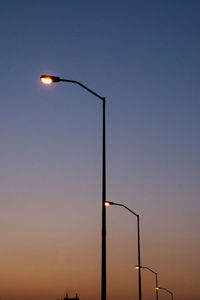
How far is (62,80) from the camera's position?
16672 millimetres

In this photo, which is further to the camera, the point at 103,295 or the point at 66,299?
the point at 66,299

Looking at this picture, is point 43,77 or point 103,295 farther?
point 43,77

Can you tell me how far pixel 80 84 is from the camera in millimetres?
17344

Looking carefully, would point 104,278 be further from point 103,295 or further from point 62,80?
point 62,80

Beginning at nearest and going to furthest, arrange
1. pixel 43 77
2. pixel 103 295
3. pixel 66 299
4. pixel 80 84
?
pixel 103 295 → pixel 43 77 → pixel 80 84 → pixel 66 299

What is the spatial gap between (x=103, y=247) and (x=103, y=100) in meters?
6.05

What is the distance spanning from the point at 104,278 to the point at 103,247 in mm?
1057

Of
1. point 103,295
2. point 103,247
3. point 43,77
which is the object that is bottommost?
point 103,295

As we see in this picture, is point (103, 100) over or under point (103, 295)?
over

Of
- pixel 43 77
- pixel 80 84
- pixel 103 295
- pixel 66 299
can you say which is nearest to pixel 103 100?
pixel 80 84

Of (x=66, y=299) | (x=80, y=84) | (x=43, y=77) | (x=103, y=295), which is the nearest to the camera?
(x=103, y=295)

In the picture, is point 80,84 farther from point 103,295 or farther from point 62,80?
point 103,295

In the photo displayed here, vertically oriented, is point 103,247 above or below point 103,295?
above

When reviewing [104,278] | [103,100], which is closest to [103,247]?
[104,278]
